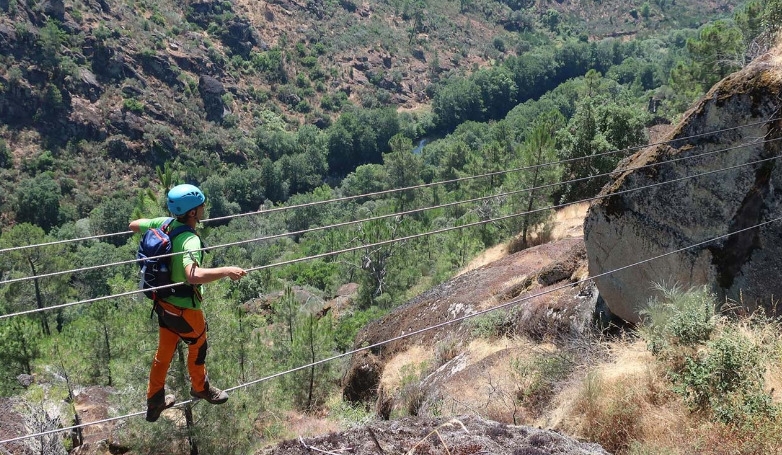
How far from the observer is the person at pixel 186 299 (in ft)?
15.1

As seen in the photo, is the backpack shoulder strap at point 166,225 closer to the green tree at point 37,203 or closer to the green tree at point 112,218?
the green tree at point 112,218

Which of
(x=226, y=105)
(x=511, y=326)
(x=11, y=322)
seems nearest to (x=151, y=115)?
(x=226, y=105)

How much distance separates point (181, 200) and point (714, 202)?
247 inches

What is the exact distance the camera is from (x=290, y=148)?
10231 cm

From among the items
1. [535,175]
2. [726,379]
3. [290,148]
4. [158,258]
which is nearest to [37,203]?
[290,148]

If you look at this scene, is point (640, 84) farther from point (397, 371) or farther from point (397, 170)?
point (397, 371)

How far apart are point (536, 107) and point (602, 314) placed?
10100 cm

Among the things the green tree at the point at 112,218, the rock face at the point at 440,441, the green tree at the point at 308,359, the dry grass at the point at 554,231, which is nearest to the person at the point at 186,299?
the rock face at the point at 440,441

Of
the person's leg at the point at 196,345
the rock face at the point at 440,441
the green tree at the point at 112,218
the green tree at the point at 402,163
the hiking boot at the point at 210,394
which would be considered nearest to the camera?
the rock face at the point at 440,441

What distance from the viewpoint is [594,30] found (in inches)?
6678

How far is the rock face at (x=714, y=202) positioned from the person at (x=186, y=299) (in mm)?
5420

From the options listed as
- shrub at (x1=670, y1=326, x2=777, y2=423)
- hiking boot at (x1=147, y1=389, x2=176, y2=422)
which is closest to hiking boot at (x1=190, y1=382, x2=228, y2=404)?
hiking boot at (x1=147, y1=389, x2=176, y2=422)

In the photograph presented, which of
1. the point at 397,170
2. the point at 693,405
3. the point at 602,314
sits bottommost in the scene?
the point at 397,170

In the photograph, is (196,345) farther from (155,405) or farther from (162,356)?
(155,405)
